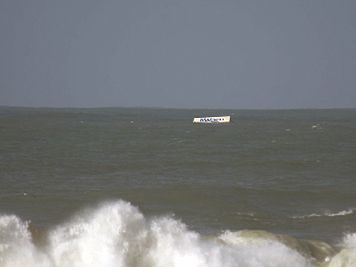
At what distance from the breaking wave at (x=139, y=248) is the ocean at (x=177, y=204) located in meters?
0.03

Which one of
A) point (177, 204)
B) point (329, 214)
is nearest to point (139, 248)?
point (329, 214)

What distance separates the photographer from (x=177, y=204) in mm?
31094

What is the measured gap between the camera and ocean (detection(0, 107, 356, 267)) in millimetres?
17016

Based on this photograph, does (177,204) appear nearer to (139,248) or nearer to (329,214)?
(329,214)

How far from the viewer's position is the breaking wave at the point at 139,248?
1667 centimetres

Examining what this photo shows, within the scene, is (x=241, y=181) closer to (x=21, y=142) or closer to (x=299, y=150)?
(x=299, y=150)

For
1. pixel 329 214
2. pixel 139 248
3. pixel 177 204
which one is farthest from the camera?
pixel 177 204

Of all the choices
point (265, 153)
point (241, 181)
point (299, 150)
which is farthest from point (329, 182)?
point (299, 150)

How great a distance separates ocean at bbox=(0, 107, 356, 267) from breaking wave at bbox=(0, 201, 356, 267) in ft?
0.09

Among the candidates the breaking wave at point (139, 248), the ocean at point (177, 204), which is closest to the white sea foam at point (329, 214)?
the ocean at point (177, 204)

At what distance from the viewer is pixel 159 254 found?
17.0m

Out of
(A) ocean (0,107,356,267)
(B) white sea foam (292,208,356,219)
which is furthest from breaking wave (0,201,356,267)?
(B) white sea foam (292,208,356,219)

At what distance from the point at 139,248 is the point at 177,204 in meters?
13.9

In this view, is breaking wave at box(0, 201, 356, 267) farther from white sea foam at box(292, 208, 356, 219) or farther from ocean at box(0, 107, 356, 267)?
white sea foam at box(292, 208, 356, 219)
